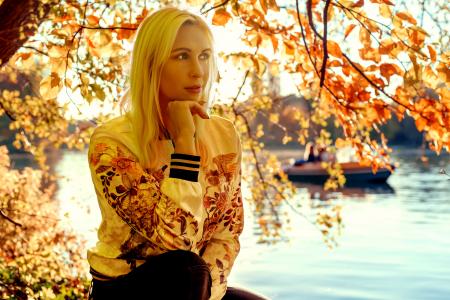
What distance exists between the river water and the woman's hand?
6327 millimetres

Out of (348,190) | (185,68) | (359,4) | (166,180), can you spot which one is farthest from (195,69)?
(348,190)

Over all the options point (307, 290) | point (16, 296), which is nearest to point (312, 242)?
point (307, 290)

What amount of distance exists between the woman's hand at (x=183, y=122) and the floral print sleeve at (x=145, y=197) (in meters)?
0.12

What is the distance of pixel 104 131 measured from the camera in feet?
7.88

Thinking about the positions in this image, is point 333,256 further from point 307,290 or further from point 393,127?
point 393,127

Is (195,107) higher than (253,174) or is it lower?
higher

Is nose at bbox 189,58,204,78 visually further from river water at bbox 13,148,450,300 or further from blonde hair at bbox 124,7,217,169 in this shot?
river water at bbox 13,148,450,300

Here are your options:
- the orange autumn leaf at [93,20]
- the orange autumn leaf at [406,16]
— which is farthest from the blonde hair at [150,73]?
the orange autumn leaf at [93,20]

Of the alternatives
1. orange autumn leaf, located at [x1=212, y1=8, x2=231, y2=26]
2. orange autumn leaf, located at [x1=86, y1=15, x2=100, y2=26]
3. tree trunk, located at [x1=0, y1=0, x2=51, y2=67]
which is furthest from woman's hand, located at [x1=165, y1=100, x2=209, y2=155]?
tree trunk, located at [x1=0, y1=0, x2=51, y2=67]

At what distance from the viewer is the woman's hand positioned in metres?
2.36

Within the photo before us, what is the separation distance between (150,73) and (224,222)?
2.04ft

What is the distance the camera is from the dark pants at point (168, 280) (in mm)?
2137

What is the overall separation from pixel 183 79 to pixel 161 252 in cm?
60

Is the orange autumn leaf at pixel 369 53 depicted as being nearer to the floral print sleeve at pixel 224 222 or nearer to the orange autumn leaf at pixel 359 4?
the orange autumn leaf at pixel 359 4
